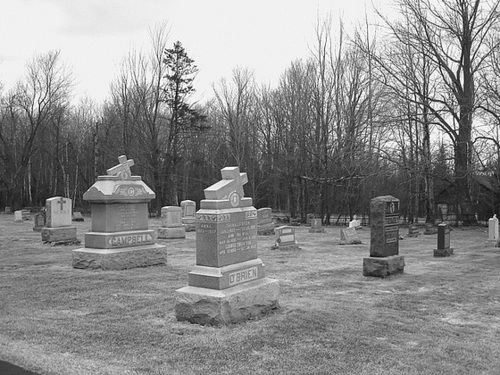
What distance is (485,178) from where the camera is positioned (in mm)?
25797

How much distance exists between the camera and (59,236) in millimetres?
15883

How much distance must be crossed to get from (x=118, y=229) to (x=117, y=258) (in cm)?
78

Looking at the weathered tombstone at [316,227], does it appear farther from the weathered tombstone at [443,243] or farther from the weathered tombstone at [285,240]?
the weathered tombstone at [443,243]

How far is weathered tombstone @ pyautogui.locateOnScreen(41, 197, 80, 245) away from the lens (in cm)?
1582

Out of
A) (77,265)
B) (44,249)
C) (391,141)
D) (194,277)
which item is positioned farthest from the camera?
(391,141)

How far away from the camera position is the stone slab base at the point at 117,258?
10.3m

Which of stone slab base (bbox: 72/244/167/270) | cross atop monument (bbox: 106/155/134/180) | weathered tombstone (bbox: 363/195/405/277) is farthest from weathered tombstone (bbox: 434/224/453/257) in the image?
cross atop monument (bbox: 106/155/134/180)

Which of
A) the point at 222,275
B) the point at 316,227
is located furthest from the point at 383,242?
the point at 316,227

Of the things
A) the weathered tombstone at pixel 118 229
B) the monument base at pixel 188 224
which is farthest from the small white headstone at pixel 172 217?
the weathered tombstone at pixel 118 229

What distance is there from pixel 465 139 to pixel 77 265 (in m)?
19.9

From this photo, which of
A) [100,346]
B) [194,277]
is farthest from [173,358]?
[194,277]

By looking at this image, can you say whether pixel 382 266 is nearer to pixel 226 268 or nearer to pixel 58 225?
pixel 226 268

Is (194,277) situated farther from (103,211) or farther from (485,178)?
(485,178)

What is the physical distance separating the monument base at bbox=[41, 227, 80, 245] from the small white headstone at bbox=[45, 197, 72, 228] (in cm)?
19
